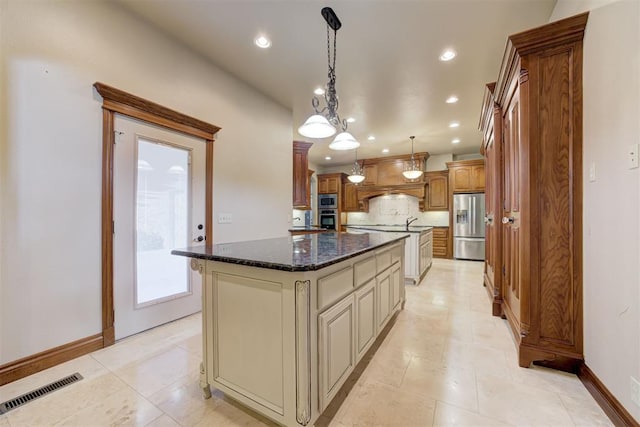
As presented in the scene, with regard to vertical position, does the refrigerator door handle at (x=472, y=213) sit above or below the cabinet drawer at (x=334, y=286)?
above

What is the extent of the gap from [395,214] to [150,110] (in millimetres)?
6625

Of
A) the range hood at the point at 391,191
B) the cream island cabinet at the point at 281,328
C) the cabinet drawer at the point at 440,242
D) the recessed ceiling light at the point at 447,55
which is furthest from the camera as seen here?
the range hood at the point at 391,191

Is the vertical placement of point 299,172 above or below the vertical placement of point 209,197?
above

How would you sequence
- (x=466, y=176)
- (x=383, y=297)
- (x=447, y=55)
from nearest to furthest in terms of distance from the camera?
(x=383, y=297) < (x=447, y=55) < (x=466, y=176)

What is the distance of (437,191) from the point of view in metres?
7.02

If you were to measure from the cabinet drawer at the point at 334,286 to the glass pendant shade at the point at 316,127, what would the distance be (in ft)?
3.89

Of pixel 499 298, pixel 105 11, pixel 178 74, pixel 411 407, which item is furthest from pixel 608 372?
pixel 105 11

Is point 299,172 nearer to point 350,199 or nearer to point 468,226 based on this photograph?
point 350,199

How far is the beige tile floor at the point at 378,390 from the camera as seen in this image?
4.58 feet

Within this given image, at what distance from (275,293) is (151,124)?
2181mm

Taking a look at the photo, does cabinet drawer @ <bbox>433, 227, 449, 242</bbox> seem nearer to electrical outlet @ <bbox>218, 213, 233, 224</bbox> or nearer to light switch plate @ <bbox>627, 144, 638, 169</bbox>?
electrical outlet @ <bbox>218, 213, 233, 224</bbox>

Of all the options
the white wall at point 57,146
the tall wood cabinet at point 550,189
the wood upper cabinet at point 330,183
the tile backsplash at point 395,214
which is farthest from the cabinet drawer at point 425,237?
the white wall at point 57,146

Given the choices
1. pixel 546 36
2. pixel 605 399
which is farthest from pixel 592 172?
pixel 605 399

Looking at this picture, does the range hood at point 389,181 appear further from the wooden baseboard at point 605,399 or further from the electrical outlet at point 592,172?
the wooden baseboard at point 605,399
